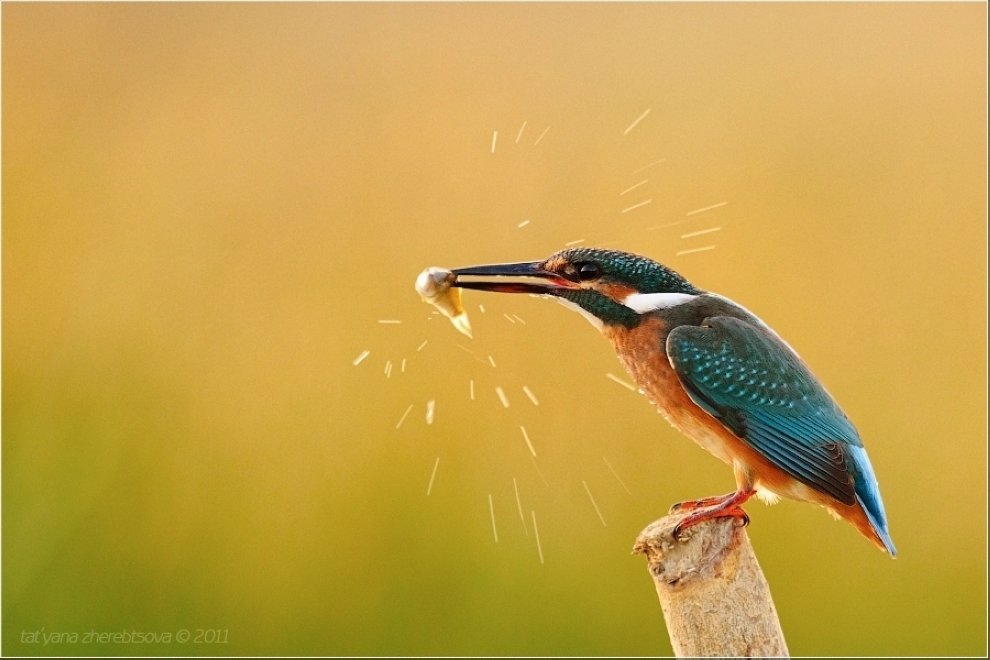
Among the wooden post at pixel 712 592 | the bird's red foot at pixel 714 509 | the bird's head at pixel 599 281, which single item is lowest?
the wooden post at pixel 712 592

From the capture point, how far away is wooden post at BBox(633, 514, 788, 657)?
1773 millimetres

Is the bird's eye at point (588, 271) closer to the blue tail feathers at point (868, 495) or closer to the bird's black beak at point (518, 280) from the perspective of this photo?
the bird's black beak at point (518, 280)

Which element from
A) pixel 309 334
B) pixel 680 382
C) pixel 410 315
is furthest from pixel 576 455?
pixel 680 382

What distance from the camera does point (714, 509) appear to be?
1986 mm

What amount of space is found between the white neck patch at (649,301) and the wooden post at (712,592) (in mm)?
494

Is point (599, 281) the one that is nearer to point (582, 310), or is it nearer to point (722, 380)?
point (582, 310)

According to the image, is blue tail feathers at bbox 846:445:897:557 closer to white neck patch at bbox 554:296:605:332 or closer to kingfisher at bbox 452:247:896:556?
kingfisher at bbox 452:247:896:556

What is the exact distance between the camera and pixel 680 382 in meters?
2.20

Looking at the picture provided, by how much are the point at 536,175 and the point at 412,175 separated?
1.50ft

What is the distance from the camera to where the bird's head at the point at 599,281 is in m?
2.26

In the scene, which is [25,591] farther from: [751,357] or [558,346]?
[751,357]

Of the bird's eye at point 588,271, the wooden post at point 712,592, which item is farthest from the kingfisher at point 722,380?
the wooden post at point 712,592

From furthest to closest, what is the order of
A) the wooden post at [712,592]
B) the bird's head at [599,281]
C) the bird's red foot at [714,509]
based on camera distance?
the bird's head at [599,281], the bird's red foot at [714,509], the wooden post at [712,592]

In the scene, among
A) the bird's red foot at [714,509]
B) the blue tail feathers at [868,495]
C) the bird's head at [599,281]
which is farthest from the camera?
the bird's head at [599,281]
